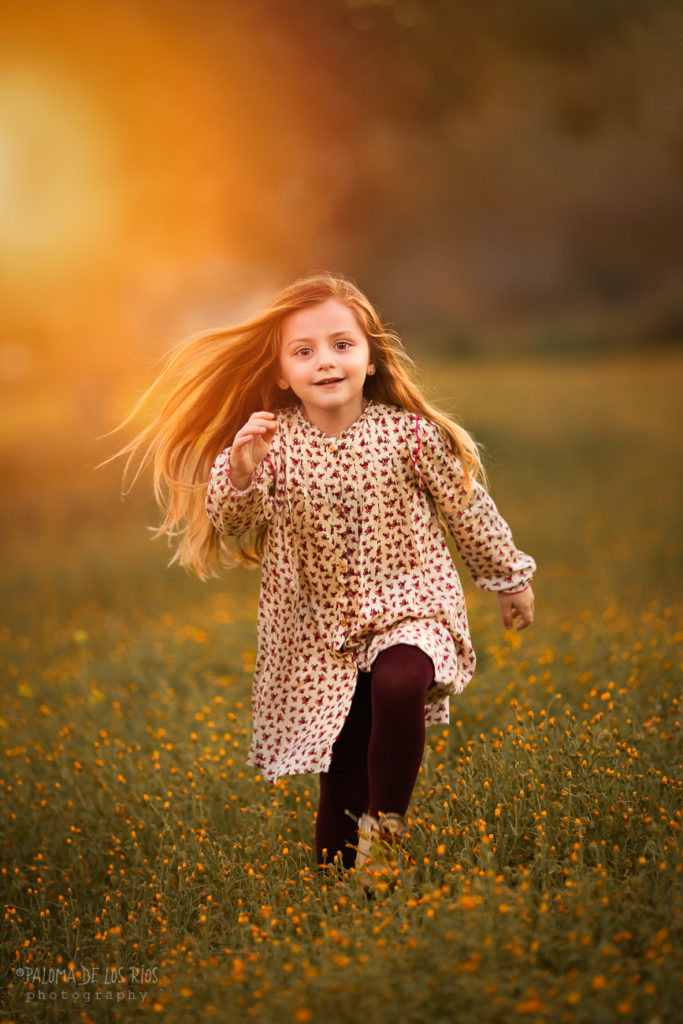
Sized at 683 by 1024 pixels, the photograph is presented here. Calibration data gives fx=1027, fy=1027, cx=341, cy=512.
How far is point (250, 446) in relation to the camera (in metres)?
3.15

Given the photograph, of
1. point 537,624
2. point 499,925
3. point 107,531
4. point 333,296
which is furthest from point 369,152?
point 499,925

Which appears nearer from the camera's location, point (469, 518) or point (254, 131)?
point (469, 518)

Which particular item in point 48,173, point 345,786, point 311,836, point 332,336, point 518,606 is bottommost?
point 311,836

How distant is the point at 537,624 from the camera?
6441 millimetres

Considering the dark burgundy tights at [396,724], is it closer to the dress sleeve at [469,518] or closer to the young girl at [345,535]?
the young girl at [345,535]

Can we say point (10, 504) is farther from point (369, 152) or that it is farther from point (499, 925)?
→ point (499, 925)

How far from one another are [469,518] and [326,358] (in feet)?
2.24

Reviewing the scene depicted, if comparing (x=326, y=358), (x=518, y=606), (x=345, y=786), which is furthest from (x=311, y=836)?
(x=326, y=358)

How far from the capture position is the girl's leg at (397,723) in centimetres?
289

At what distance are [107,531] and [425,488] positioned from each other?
31.4 feet

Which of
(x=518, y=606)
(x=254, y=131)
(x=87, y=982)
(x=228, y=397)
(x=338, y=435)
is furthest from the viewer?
(x=254, y=131)

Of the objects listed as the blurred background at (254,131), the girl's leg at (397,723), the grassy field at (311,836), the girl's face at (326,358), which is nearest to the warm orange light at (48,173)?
the blurred background at (254,131)

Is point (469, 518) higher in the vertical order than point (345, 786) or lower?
higher

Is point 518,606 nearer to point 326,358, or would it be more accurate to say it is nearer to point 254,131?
point 326,358
